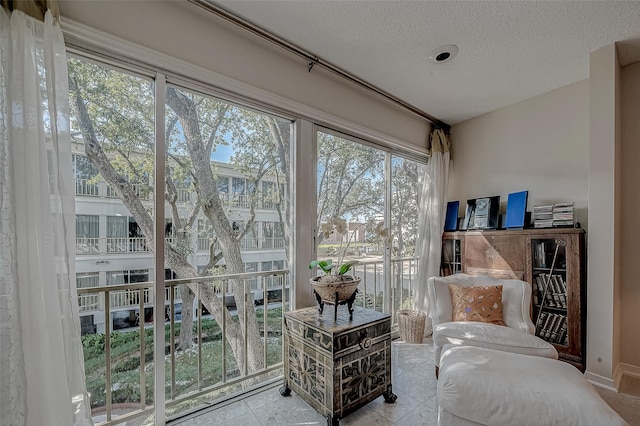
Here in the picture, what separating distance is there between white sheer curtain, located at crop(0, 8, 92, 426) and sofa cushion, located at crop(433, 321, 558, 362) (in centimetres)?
218

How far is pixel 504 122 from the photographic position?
3215 millimetres

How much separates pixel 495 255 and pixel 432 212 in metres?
0.79

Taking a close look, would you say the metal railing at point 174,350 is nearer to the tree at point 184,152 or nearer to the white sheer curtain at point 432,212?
the tree at point 184,152

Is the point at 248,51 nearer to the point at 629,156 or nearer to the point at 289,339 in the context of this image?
the point at 289,339

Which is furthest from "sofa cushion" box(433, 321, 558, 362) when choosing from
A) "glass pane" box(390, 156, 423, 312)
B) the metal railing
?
the metal railing

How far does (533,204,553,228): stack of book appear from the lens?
8.71 feet

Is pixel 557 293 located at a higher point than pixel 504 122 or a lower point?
lower

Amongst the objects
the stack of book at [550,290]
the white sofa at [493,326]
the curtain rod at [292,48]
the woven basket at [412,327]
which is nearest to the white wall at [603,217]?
the stack of book at [550,290]

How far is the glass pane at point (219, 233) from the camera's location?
2131mm

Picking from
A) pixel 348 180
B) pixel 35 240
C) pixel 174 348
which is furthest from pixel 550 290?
pixel 35 240

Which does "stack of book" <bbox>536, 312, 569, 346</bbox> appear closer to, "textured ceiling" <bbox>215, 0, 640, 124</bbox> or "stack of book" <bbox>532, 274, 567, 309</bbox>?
"stack of book" <bbox>532, 274, 567, 309</bbox>

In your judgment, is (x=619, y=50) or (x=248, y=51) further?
(x=619, y=50)

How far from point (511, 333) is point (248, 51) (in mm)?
2705

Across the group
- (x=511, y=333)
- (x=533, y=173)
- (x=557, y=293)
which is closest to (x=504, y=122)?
(x=533, y=173)
